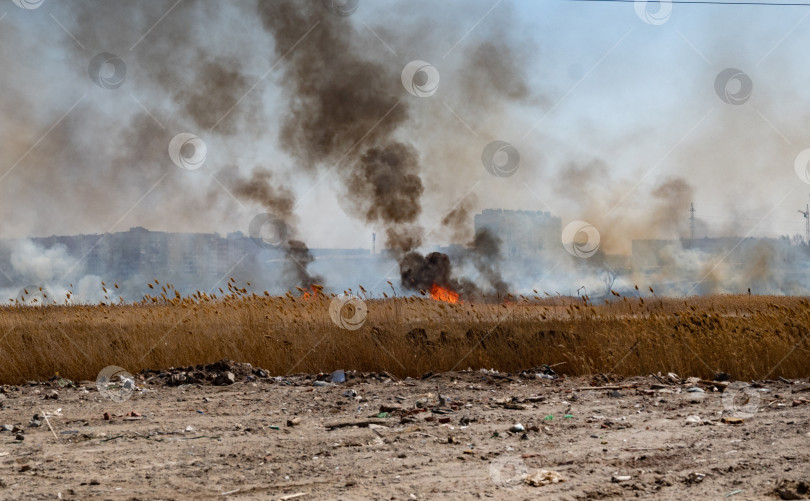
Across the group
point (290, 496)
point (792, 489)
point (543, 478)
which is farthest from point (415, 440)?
point (792, 489)

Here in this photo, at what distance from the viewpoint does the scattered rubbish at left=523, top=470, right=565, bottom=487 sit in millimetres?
4270

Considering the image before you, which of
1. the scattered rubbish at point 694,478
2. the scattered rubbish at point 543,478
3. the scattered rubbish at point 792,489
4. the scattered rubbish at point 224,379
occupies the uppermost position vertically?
the scattered rubbish at point 224,379

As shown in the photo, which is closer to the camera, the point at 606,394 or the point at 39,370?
the point at 606,394

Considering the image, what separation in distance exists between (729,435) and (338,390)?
4360 millimetres

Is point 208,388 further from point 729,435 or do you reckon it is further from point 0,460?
point 729,435

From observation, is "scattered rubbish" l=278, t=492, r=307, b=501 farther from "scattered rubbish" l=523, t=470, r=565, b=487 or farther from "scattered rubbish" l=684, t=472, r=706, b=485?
"scattered rubbish" l=684, t=472, r=706, b=485

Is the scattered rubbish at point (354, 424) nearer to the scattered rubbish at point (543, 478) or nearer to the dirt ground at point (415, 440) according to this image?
the dirt ground at point (415, 440)

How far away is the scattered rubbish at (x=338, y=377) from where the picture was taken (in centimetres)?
841

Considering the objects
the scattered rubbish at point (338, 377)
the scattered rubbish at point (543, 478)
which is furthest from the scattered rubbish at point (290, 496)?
the scattered rubbish at point (338, 377)

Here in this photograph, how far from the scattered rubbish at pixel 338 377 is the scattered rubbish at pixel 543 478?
433cm

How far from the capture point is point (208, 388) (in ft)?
27.3

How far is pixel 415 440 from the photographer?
549cm

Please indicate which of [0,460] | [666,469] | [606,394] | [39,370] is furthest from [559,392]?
[39,370]

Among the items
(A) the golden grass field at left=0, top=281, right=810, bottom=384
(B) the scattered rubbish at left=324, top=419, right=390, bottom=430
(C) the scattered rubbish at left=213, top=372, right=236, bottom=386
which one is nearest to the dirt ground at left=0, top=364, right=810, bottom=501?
(B) the scattered rubbish at left=324, top=419, right=390, bottom=430
